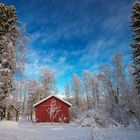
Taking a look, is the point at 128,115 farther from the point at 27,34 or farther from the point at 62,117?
the point at 27,34

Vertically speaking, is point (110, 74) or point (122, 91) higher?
point (110, 74)

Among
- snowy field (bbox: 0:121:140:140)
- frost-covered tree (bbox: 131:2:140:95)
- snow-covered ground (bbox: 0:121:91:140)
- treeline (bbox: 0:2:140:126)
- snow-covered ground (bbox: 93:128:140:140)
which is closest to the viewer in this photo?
snow-covered ground (bbox: 0:121:91:140)

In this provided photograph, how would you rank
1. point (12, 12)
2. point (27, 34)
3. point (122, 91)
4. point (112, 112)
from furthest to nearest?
1. point (122, 91)
2. point (112, 112)
3. point (27, 34)
4. point (12, 12)

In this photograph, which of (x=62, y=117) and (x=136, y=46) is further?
(x=62, y=117)

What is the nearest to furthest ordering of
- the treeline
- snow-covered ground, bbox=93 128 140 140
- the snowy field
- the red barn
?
the snowy field → snow-covered ground, bbox=93 128 140 140 → the treeline → the red barn

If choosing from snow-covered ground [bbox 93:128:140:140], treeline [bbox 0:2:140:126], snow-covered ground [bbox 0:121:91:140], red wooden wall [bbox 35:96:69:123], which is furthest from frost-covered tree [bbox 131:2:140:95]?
red wooden wall [bbox 35:96:69:123]

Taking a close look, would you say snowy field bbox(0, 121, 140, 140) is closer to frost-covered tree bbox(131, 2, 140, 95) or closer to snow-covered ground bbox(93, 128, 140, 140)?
snow-covered ground bbox(93, 128, 140, 140)

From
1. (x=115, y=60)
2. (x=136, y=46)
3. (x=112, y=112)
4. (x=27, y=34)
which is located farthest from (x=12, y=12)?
(x=115, y=60)

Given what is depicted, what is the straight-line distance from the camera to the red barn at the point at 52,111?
102 feet

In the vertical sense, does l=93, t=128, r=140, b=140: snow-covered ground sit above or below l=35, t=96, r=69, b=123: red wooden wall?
below

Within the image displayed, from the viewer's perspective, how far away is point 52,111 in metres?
31.0

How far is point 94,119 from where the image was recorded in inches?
949

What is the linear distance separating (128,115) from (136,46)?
10931mm

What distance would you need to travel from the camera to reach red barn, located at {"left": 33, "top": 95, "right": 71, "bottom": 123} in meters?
31.0
